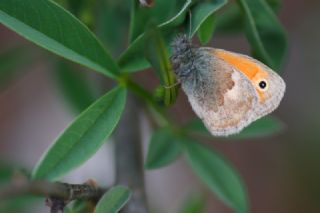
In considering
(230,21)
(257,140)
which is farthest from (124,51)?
(257,140)

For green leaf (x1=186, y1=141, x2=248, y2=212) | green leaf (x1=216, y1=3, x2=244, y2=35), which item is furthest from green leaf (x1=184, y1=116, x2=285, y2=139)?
green leaf (x1=216, y1=3, x2=244, y2=35)

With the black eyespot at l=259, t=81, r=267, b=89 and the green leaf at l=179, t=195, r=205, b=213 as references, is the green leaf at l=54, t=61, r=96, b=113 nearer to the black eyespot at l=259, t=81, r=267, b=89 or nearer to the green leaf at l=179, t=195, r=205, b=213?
the green leaf at l=179, t=195, r=205, b=213

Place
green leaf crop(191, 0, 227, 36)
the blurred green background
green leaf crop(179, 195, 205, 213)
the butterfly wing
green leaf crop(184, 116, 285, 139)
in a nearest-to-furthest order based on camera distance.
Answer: green leaf crop(191, 0, 227, 36) < the butterfly wing < green leaf crop(184, 116, 285, 139) < green leaf crop(179, 195, 205, 213) < the blurred green background

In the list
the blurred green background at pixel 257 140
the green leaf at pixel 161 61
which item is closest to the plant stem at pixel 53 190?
the green leaf at pixel 161 61

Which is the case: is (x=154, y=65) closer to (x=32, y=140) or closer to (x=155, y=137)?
(x=155, y=137)

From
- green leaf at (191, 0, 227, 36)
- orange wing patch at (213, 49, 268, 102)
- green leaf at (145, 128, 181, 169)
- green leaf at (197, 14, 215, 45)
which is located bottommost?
green leaf at (145, 128, 181, 169)

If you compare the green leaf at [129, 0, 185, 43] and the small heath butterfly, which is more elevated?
the green leaf at [129, 0, 185, 43]

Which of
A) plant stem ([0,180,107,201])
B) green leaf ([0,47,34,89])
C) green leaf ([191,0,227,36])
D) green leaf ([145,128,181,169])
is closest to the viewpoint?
plant stem ([0,180,107,201])

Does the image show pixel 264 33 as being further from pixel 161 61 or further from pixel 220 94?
pixel 161 61
